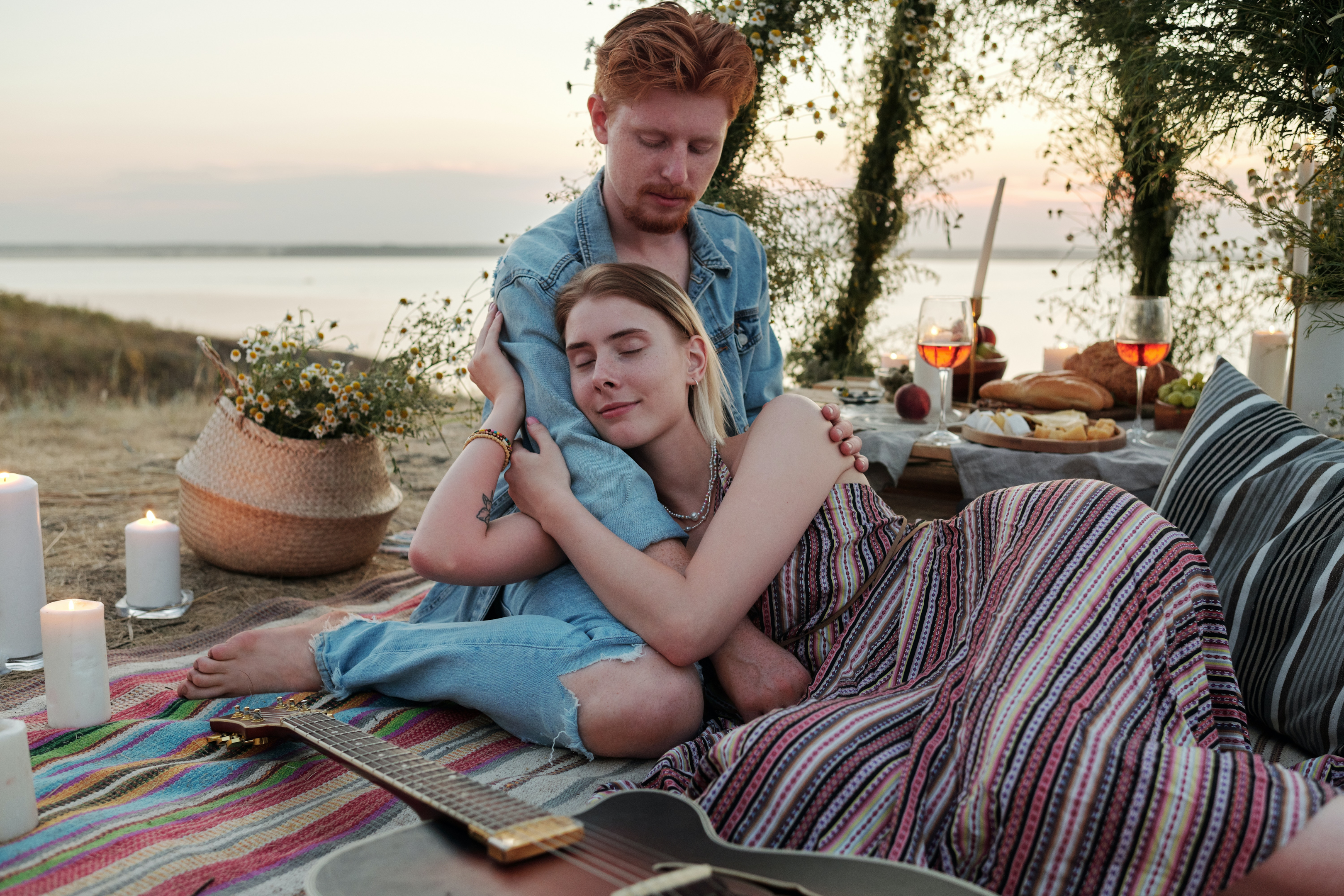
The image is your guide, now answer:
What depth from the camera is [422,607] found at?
2.16 metres

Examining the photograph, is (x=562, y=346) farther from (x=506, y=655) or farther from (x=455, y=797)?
(x=455, y=797)

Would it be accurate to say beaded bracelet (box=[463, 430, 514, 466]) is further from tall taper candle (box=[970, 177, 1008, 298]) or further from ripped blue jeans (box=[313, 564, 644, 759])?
tall taper candle (box=[970, 177, 1008, 298])

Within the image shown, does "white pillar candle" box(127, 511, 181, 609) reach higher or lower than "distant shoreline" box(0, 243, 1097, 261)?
lower

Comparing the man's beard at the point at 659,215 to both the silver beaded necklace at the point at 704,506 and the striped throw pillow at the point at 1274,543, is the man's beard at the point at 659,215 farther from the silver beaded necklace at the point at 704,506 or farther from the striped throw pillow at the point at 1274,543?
the striped throw pillow at the point at 1274,543

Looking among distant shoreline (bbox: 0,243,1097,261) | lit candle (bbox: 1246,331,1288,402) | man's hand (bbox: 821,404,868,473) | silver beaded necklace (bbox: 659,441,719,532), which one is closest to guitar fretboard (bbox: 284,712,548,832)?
silver beaded necklace (bbox: 659,441,719,532)

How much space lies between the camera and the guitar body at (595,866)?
874mm

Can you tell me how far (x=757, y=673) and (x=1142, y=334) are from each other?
164 centimetres

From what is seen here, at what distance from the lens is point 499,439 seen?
5.91 feet

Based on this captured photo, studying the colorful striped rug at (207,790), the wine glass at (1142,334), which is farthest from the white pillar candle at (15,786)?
the wine glass at (1142,334)

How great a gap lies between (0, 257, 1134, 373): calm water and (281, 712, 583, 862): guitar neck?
3878mm

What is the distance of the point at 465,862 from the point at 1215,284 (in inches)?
190

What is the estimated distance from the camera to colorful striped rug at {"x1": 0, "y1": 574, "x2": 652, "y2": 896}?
3.98 feet

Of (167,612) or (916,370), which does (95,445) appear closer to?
(167,612)

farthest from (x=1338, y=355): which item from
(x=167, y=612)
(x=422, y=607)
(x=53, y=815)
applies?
(x=167, y=612)
